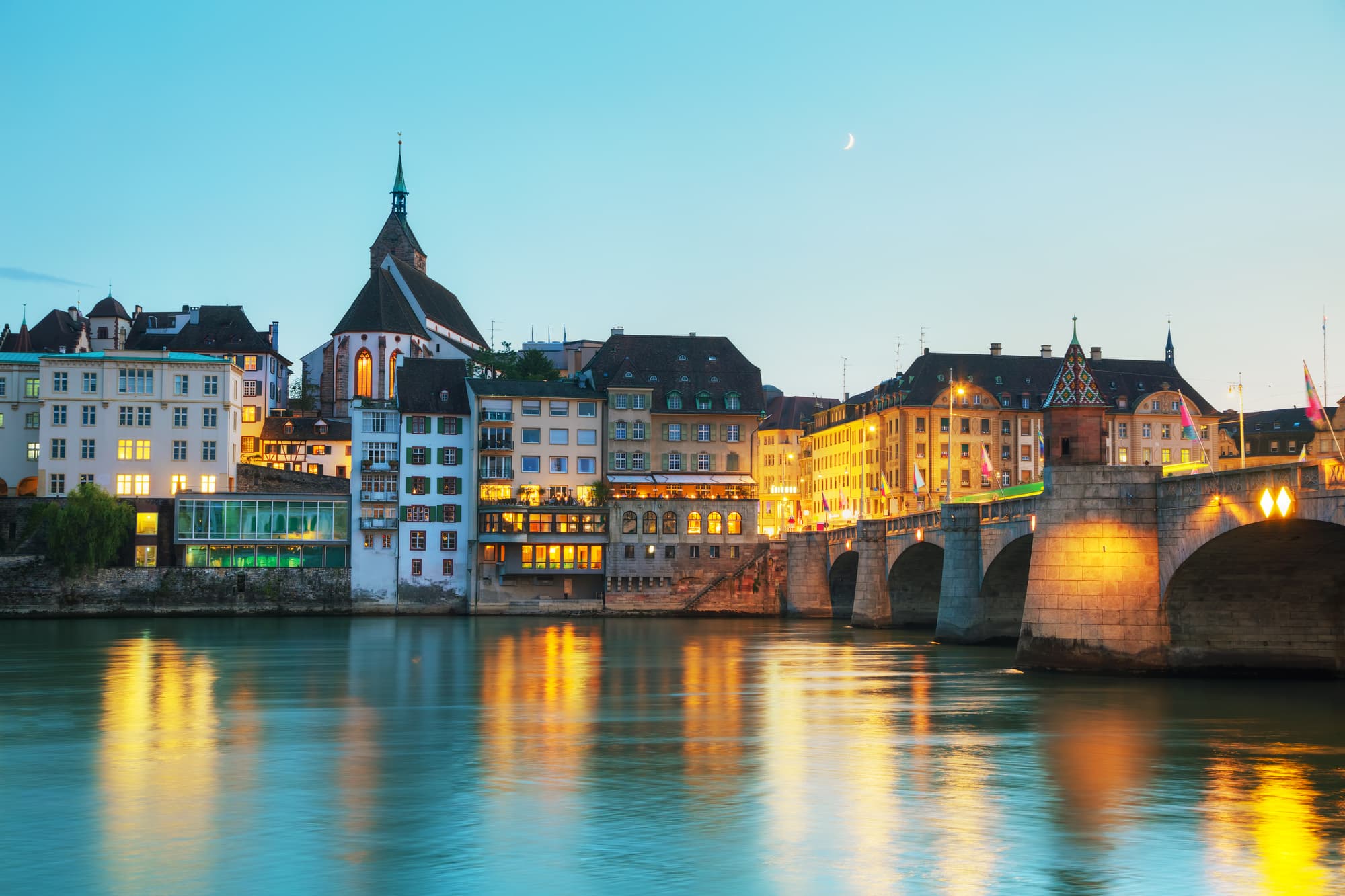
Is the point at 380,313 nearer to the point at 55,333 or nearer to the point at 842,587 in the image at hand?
the point at 55,333

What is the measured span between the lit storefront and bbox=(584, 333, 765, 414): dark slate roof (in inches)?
1010

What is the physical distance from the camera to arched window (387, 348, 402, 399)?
158 meters

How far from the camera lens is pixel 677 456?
125562 mm

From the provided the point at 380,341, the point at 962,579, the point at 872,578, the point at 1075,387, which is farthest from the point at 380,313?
the point at 1075,387

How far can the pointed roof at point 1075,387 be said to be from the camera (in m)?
57.9

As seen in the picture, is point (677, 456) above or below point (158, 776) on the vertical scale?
above

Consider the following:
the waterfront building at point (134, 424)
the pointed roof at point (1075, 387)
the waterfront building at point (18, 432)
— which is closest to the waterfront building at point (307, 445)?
the waterfront building at point (18, 432)

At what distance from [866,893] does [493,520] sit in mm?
94211

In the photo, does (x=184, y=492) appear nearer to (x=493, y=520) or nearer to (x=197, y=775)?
(x=493, y=520)

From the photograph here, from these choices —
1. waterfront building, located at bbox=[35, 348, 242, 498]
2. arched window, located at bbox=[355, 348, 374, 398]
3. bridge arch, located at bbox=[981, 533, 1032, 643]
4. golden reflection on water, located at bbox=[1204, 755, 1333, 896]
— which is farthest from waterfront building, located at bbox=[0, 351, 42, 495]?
golden reflection on water, located at bbox=[1204, 755, 1333, 896]

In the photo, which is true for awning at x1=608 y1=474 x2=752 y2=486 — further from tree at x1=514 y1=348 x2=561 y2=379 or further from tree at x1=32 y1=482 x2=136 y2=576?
tree at x1=32 y1=482 x2=136 y2=576

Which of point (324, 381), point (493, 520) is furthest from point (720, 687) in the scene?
point (324, 381)

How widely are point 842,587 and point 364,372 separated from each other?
67086 mm

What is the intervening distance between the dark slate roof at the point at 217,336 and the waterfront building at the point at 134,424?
3341cm
